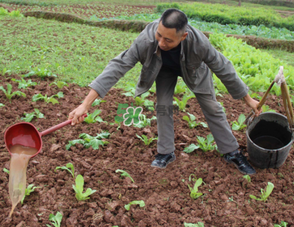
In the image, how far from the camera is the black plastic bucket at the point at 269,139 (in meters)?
2.73

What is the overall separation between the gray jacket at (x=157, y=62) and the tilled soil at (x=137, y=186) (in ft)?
2.76

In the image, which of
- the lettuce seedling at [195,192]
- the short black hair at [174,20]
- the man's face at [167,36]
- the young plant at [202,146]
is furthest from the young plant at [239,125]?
the short black hair at [174,20]

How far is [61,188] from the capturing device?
101 inches

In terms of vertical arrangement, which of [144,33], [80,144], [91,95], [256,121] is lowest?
[80,144]

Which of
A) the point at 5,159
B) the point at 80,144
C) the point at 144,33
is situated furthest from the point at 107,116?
the point at 144,33

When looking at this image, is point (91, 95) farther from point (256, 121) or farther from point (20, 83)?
point (20, 83)

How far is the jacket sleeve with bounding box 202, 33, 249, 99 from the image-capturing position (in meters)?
2.32

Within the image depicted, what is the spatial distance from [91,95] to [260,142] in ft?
6.55

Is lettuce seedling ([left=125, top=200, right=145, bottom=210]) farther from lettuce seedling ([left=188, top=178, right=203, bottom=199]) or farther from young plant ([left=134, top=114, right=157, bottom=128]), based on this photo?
young plant ([left=134, top=114, right=157, bottom=128])

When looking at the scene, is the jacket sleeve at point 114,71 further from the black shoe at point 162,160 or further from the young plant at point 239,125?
the young plant at point 239,125

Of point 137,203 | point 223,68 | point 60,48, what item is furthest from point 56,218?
point 60,48

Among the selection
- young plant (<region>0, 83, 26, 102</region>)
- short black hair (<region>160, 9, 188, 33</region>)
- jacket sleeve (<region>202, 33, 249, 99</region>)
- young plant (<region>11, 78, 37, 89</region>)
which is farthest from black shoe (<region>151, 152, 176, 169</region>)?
young plant (<region>11, 78, 37, 89</region>)

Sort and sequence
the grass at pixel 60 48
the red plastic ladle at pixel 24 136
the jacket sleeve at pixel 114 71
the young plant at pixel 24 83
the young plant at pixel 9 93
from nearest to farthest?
the jacket sleeve at pixel 114 71, the red plastic ladle at pixel 24 136, the young plant at pixel 9 93, the young plant at pixel 24 83, the grass at pixel 60 48

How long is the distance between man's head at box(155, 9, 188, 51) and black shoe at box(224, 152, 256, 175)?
55.6 inches
